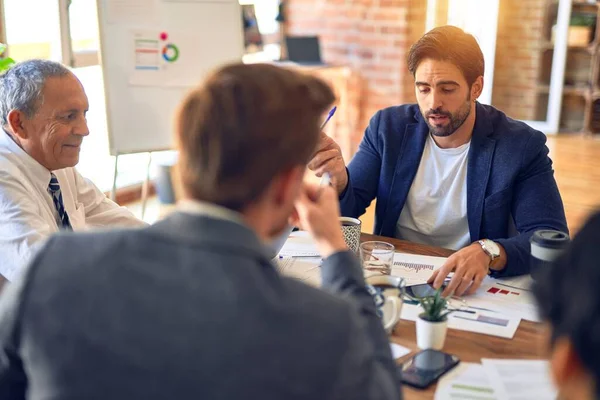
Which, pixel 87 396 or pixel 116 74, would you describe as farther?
pixel 116 74

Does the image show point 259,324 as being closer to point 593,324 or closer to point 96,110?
point 593,324

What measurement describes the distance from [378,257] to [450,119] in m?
0.61

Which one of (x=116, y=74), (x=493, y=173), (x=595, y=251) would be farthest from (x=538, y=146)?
(x=116, y=74)

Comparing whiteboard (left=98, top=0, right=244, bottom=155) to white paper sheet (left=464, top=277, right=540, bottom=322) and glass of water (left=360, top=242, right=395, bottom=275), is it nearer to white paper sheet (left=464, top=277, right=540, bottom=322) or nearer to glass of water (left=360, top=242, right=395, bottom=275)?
glass of water (left=360, top=242, right=395, bottom=275)

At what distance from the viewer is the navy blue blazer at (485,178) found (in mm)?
1841

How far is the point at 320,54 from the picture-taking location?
5.02m

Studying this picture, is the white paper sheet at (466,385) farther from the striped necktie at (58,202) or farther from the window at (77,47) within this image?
the window at (77,47)

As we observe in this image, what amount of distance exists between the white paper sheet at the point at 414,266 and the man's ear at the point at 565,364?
0.86 meters

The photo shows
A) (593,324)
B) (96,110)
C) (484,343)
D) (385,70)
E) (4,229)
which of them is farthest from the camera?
(385,70)

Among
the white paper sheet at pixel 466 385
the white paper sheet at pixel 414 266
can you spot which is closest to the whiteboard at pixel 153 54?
the white paper sheet at pixel 414 266

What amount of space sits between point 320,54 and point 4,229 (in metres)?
3.77

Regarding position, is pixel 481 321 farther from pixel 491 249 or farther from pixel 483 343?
pixel 491 249

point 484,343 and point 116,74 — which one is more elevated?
point 116,74

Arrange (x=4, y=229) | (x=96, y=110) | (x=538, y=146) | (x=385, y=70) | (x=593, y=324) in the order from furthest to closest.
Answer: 1. (x=385, y=70)
2. (x=96, y=110)
3. (x=538, y=146)
4. (x=4, y=229)
5. (x=593, y=324)
